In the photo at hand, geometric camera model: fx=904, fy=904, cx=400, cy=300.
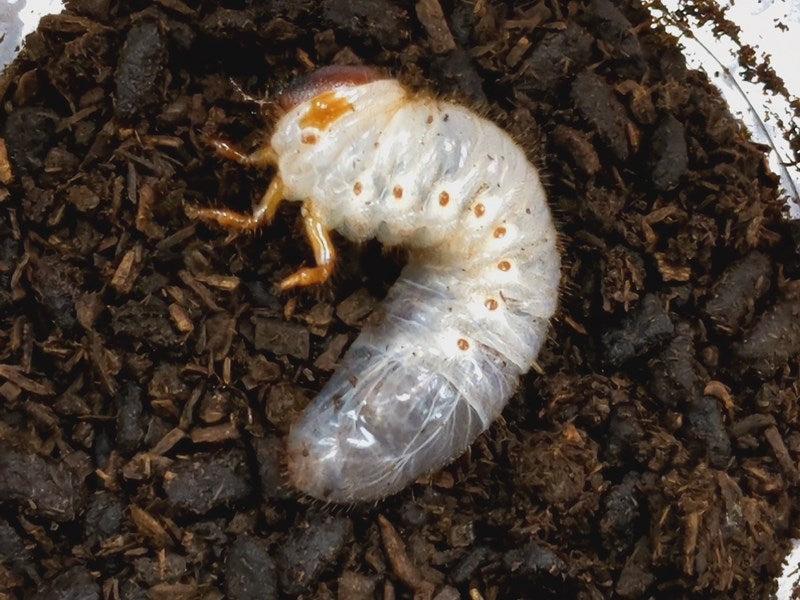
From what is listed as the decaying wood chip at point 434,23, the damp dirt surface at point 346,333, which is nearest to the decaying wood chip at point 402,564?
the damp dirt surface at point 346,333

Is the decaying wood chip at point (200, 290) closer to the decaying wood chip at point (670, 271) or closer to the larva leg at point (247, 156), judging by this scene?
the larva leg at point (247, 156)

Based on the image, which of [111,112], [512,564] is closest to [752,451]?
[512,564]

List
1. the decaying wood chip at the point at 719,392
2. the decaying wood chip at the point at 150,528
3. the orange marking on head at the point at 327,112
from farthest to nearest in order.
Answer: the decaying wood chip at the point at 719,392, the orange marking on head at the point at 327,112, the decaying wood chip at the point at 150,528

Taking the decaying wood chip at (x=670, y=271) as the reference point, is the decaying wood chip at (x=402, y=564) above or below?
below

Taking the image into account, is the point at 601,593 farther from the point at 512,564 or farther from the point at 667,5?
the point at 667,5

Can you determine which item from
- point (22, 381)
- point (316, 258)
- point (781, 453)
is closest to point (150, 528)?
point (22, 381)

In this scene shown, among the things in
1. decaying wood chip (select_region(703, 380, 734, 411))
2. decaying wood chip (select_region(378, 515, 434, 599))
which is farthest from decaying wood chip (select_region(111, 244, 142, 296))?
decaying wood chip (select_region(703, 380, 734, 411))

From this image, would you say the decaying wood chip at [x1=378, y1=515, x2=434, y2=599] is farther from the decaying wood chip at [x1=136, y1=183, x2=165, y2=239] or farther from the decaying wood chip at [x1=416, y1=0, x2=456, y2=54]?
the decaying wood chip at [x1=416, y1=0, x2=456, y2=54]

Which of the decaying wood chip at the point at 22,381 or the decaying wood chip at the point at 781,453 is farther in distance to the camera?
the decaying wood chip at the point at 781,453
